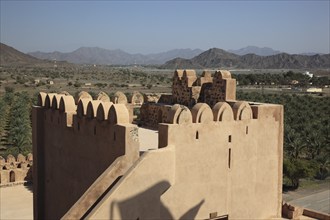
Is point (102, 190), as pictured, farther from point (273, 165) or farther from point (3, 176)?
point (3, 176)

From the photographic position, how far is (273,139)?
866cm

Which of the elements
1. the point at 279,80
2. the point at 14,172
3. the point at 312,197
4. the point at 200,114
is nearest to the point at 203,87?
the point at 200,114

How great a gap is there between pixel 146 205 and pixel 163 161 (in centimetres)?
72

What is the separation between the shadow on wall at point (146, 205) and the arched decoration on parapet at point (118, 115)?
4.11ft

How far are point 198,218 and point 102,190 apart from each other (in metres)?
1.87

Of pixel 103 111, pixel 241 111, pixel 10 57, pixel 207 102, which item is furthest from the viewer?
pixel 10 57

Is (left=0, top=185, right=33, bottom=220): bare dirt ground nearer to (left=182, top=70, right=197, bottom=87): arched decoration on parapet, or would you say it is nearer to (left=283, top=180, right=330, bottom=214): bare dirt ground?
(left=182, top=70, right=197, bottom=87): arched decoration on parapet

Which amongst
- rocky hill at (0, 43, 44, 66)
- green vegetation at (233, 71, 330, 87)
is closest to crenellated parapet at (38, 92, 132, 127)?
green vegetation at (233, 71, 330, 87)

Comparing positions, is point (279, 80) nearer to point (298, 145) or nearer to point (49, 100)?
point (298, 145)

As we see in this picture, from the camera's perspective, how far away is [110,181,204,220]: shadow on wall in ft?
19.7

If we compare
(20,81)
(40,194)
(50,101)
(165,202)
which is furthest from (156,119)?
(20,81)

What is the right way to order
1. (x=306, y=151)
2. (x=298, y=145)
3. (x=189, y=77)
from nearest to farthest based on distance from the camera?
(x=189, y=77) → (x=298, y=145) → (x=306, y=151)

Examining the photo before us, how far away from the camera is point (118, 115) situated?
6.86m

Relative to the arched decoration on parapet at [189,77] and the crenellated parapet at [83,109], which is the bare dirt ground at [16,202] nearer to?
the crenellated parapet at [83,109]
